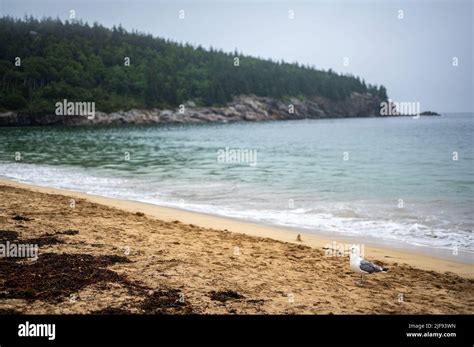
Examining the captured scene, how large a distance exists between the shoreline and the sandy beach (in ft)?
0.17

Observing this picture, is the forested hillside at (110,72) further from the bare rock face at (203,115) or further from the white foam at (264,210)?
the white foam at (264,210)

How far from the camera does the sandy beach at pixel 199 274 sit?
17.9ft

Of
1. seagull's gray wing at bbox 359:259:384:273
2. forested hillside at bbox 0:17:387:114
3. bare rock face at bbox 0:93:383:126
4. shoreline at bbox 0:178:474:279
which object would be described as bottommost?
shoreline at bbox 0:178:474:279

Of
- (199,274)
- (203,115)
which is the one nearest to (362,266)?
(199,274)

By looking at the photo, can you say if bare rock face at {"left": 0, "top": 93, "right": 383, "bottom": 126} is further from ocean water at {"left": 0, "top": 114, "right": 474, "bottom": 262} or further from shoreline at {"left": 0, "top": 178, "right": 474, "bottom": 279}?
shoreline at {"left": 0, "top": 178, "right": 474, "bottom": 279}

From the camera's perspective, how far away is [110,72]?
144625 millimetres

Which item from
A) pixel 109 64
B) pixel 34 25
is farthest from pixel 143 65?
pixel 34 25

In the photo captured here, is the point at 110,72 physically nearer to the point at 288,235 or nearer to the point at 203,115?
the point at 203,115

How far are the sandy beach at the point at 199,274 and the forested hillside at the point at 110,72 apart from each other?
108 m

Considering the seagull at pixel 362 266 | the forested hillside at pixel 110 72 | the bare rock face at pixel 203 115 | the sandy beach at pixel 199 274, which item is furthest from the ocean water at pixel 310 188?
the forested hillside at pixel 110 72

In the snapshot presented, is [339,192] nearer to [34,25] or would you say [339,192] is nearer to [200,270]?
[200,270]

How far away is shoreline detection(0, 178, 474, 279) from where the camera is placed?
26.9 ft

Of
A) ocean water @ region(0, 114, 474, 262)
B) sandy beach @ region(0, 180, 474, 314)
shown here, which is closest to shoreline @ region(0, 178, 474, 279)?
sandy beach @ region(0, 180, 474, 314)

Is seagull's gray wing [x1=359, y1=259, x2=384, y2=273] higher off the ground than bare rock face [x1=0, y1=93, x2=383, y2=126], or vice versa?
bare rock face [x1=0, y1=93, x2=383, y2=126]
